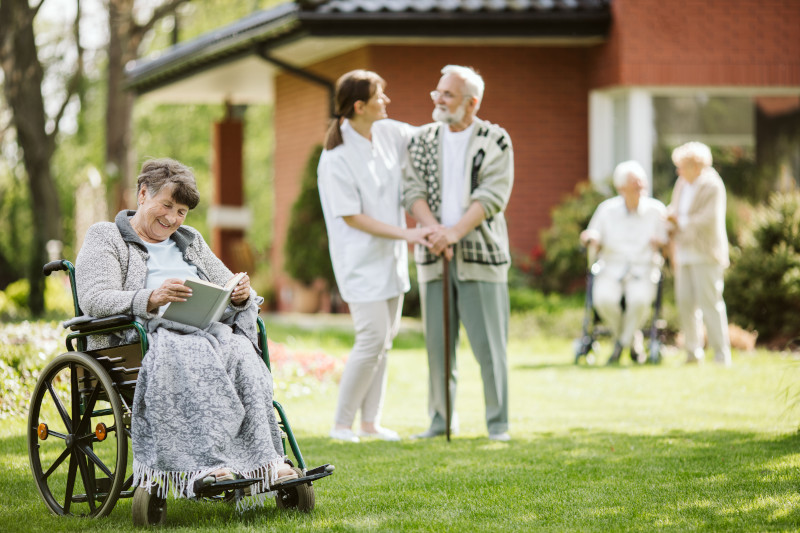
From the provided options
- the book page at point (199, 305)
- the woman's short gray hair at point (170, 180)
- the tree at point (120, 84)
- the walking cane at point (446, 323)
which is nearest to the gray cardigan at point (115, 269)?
the book page at point (199, 305)

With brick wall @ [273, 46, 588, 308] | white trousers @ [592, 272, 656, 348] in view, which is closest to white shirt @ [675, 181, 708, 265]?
white trousers @ [592, 272, 656, 348]

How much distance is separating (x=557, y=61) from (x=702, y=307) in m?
5.07

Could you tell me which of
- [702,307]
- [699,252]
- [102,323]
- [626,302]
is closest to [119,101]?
[626,302]

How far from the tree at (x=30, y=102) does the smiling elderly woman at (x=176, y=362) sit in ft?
47.3

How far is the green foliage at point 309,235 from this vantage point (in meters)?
14.4

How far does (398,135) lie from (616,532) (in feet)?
10.8

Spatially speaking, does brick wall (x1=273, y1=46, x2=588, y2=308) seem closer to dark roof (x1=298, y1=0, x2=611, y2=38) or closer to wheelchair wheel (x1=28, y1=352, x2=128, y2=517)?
dark roof (x1=298, y1=0, x2=611, y2=38)

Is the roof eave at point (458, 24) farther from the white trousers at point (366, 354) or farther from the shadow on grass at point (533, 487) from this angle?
the shadow on grass at point (533, 487)

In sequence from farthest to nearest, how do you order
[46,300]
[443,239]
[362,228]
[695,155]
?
1. [46,300]
2. [695,155]
3. [362,228]
4. [443,239]

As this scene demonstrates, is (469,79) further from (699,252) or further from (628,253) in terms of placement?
(699,252)

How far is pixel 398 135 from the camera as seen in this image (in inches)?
268

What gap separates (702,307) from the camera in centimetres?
1066

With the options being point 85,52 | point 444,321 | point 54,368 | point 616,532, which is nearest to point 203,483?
point 54,368

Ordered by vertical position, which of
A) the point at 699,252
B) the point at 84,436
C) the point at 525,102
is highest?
the point at 525,102
